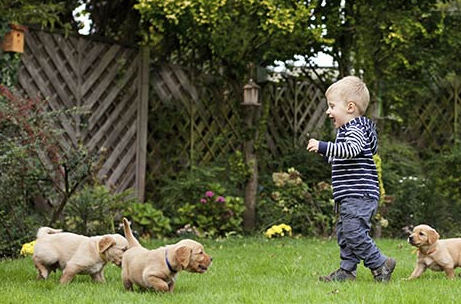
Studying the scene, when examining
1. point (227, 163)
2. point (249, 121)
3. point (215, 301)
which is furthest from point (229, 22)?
point (215, 301)

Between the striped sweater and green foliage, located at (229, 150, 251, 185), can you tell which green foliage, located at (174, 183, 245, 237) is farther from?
the striped sweater

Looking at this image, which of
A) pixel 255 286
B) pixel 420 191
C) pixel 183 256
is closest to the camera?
pixel 183 256

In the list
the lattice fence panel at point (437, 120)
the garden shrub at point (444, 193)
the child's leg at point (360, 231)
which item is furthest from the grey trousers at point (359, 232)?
the lattice fence panel at point (437, 120)

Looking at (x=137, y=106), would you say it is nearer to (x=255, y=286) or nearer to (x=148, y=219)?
(x=148, y=219)

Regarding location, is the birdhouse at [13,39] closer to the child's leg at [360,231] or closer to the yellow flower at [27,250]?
the yellow flower at [27,250]

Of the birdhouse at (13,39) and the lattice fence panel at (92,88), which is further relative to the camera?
the lattice fence panel at (92,88)

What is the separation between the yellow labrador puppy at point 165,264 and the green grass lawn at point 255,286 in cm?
9

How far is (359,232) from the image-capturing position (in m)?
5.33

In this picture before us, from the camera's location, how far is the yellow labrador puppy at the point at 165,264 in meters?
4.68

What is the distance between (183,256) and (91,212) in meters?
4.28

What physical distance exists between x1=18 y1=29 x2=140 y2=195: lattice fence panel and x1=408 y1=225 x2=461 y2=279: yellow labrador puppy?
4.50 meters

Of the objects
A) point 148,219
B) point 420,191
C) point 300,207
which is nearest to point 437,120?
point 420,191

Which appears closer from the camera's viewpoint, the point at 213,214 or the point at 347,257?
the point at 347,257

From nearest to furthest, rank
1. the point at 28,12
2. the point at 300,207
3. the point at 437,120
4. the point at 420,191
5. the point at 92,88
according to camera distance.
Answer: the point at 28,12 → the point at 92,88 → the point at 300,207 → the point at 420,191 → the point at 437,120
